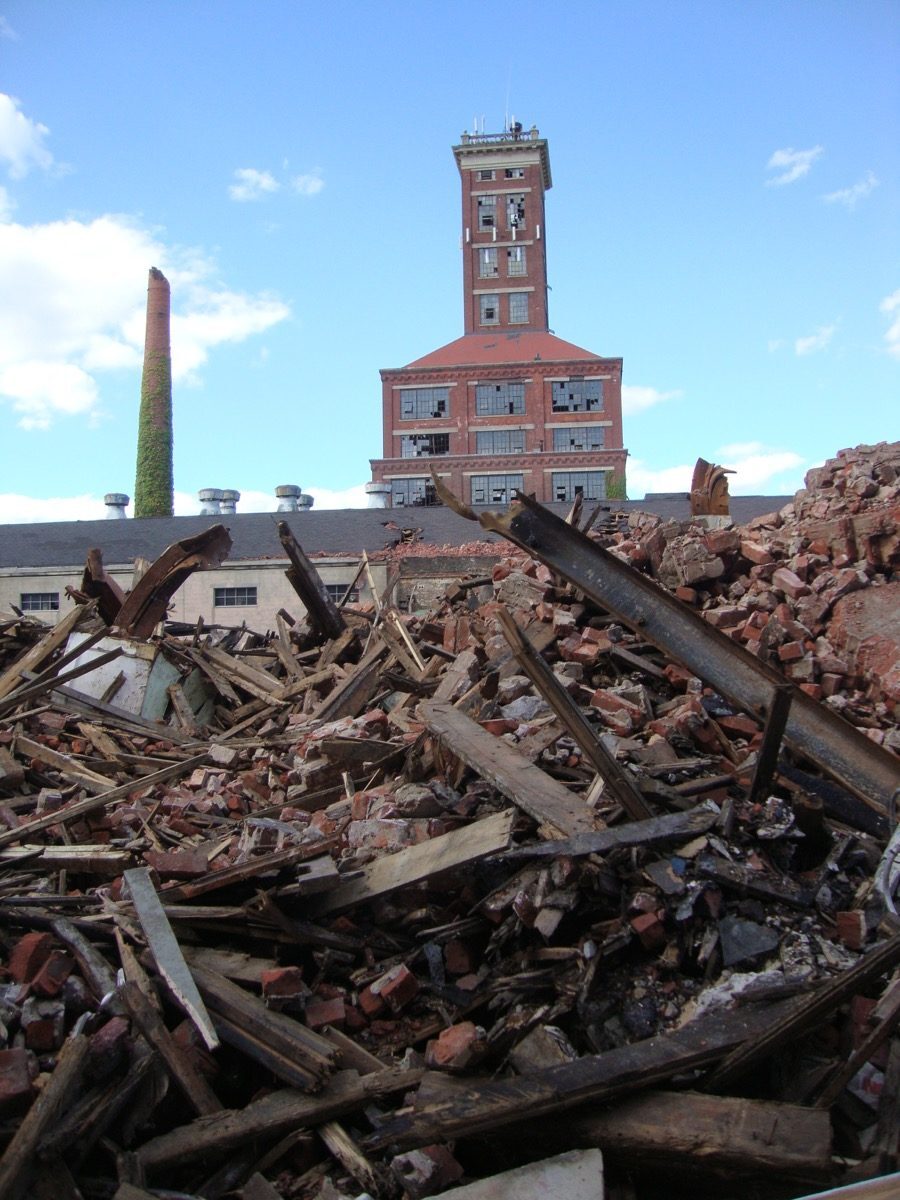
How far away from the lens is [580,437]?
183ft

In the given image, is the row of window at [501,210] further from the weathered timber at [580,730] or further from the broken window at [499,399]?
the weathered timber at [580,730]

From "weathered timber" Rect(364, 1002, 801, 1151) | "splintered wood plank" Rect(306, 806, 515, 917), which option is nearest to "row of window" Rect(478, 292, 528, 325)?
"splintered wood plank" Rect(306, 806, 515, 917)

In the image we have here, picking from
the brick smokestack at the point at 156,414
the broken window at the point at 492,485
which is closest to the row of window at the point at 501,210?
the broken window at the point at 492,485

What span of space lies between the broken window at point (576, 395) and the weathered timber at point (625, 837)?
53326 millimetres

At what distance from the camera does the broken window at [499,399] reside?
56.7m

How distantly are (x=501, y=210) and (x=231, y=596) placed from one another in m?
44.4

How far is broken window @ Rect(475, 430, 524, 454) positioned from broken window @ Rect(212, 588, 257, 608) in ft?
96.6

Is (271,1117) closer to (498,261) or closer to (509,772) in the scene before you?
(509,772)

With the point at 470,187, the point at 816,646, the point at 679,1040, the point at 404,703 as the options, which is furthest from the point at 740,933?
the point at 470,187

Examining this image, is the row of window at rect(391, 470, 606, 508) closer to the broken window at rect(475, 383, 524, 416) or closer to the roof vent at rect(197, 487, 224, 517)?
the broken window at rect(475, 383, 524, 416)

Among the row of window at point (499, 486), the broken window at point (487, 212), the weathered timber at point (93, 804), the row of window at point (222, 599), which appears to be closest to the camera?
the weathered timber at point (93, 804)

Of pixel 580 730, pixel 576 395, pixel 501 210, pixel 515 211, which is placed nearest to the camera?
pixel 580 730

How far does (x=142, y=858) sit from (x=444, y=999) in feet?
8.35

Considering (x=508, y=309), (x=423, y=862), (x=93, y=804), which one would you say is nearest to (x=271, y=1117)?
(x=423, y=862)
